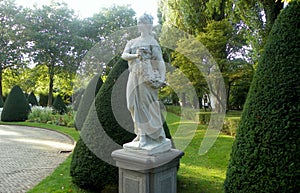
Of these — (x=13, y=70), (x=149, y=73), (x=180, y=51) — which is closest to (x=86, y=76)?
(x=13, y=70)

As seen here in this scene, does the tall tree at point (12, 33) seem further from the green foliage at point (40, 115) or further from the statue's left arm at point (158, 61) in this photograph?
the statue's left arm at point (158, 61)

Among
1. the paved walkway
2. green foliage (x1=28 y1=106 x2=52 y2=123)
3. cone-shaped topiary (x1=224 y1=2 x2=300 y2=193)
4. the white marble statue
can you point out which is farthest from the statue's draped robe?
green foliage (x1=28 y1=106 x2=52 y2=123)

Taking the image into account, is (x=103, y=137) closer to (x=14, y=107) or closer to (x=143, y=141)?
(x=143, y=141)

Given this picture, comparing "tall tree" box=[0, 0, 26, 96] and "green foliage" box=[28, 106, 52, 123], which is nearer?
"green foliage" box=[28, 106, 52, 123]

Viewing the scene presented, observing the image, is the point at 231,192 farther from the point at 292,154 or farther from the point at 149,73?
the point at 149,73

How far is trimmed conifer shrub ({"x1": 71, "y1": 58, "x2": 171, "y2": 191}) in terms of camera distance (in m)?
5.61

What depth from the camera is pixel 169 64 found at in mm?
18344

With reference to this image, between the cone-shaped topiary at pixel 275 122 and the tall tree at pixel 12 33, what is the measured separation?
2937 centimetres

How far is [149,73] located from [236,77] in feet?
41.5

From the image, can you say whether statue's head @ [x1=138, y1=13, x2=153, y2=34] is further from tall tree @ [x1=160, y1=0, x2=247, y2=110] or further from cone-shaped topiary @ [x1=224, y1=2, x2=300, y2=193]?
tall tree @ [x1=160, y1=0, x2=247, y2=110]

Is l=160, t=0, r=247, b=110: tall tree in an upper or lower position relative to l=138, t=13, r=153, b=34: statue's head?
Result: upper

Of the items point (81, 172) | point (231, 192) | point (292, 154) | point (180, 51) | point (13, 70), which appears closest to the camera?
point (292, 154)

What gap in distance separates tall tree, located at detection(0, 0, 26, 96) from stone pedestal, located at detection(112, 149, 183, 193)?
27.9 meters

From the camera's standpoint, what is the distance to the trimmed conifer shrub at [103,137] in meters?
5.61
